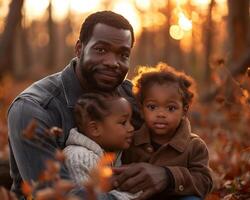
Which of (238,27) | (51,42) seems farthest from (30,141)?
(51,42)

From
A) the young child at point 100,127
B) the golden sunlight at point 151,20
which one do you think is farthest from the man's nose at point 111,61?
the golden sunlight at point 151,20

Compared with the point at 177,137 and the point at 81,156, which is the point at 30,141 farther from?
the point at 177,137

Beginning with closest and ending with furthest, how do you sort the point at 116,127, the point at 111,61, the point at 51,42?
the point at 116,127 → the point at 111,61 → the point at 51,42

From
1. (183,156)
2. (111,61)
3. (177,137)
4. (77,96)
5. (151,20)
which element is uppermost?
(111,61)

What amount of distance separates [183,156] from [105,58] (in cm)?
90

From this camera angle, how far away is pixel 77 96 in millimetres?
4359

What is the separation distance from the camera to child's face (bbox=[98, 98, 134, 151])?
4.04 meters

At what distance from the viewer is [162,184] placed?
404 cm

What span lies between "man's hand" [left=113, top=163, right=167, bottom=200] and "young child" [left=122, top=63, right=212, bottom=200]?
13 centimetres

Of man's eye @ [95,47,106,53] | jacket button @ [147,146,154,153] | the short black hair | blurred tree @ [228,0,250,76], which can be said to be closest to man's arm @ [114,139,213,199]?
jacket button @ [147,146,154,153]

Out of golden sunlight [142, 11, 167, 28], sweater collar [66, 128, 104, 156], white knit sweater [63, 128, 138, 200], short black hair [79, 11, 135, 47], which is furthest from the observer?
golden sunlight [142, 11, 167, 28]

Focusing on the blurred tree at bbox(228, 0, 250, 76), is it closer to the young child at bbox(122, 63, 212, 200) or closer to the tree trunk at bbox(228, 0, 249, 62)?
the tree trunk at bbox(228, 0, 249, 62)

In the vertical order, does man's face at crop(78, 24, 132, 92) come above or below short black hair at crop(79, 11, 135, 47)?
below

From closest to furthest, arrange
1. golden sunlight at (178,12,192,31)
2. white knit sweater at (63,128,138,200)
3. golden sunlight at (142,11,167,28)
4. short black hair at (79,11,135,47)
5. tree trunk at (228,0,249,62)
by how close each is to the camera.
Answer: white knit sweater at (63,128,138,200), short black hair at (79,11,135,47), golden sunlight at (178,12,192,31), tree trunk at (228,0,249,62), golden sunlight at (142,11,167,28)
